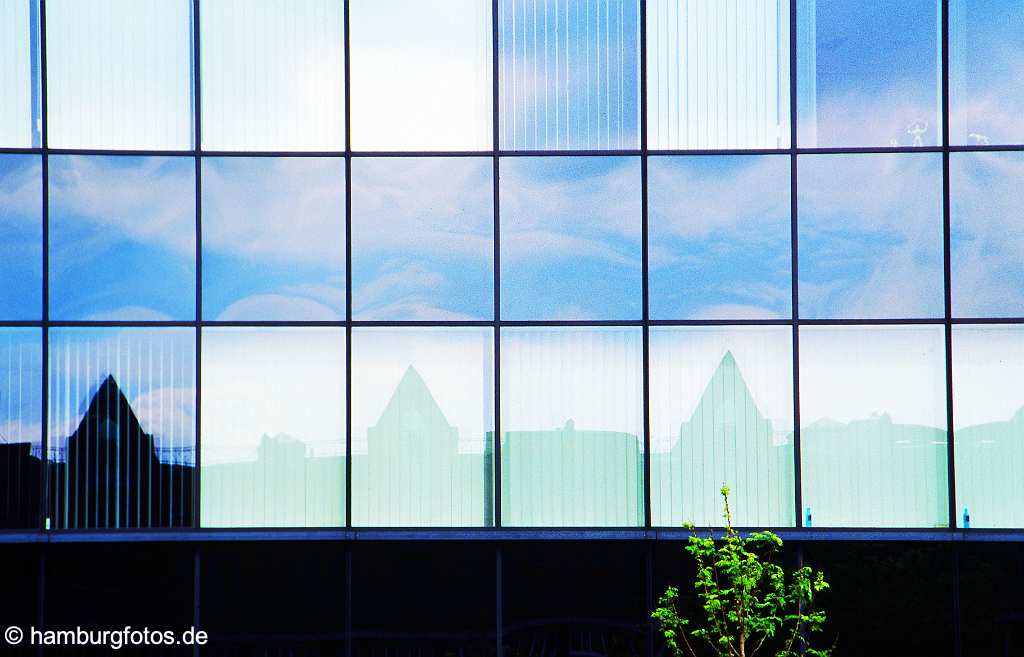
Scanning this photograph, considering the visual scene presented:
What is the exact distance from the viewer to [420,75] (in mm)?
10664

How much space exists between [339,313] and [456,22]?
10.8 feet

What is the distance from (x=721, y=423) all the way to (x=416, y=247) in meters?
3.65

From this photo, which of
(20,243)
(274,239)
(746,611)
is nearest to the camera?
(746,611)

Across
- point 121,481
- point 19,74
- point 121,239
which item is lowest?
point 121,481

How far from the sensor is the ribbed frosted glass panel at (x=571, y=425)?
34.5ft

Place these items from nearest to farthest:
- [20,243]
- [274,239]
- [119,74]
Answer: [20,243] → [274,239] → [119,74]

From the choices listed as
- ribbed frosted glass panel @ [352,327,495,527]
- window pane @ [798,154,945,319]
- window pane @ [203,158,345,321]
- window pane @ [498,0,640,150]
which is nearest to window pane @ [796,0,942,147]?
window pane @ [798,154,945,319]

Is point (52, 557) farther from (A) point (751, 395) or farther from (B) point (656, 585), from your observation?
(A) point (751, 395)

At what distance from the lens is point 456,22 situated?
10.7 meters

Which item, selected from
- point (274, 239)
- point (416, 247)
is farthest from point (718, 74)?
point (274, 239)

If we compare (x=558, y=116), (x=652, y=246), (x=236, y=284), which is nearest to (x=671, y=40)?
(x=558, y=116)

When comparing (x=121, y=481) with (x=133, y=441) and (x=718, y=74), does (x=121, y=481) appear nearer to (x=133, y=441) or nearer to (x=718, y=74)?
(x=133, y=441)

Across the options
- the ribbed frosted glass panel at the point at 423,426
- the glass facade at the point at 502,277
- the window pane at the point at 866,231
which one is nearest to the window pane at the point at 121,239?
the glass facade at the point at 502,277

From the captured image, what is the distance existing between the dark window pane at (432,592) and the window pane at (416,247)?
2.43 metres
